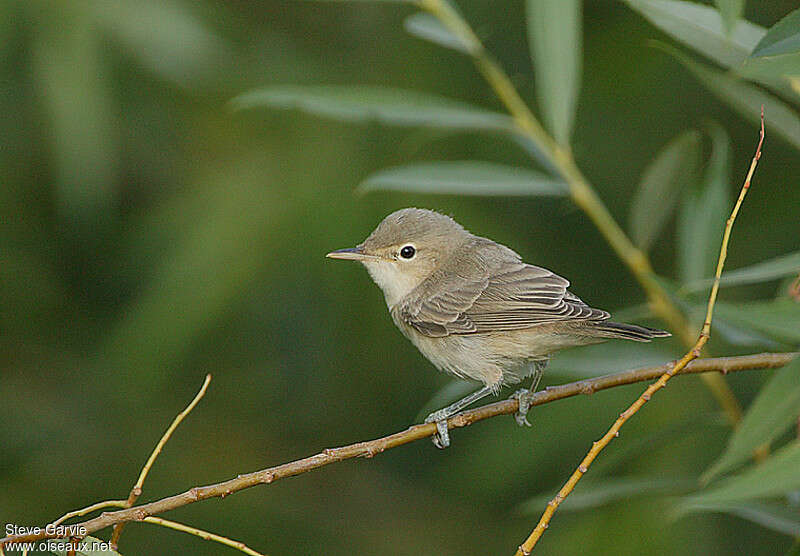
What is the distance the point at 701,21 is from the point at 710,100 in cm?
233

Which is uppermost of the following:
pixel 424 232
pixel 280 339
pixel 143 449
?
pixel 424 232

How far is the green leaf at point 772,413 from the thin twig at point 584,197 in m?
0.68

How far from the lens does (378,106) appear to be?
255cm

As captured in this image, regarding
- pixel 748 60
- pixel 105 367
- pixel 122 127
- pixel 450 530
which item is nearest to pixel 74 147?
pixel 122 127

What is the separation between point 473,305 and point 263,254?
1737 mm

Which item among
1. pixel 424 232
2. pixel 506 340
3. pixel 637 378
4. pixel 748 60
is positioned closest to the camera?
pixel 748 60

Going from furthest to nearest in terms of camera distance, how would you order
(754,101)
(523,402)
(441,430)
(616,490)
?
(616,490) → (754,101) → (523,402) → (441,430)

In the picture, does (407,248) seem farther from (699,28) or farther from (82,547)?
(82,547)

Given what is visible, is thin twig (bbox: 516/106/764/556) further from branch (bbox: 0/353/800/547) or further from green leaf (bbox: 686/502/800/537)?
green leaf (bbox: 686/502/800/537)

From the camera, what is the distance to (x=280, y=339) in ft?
14.6

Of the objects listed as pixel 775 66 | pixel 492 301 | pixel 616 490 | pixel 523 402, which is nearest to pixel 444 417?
pixel 523 402

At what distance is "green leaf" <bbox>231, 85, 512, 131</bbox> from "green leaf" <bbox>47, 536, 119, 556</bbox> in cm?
128

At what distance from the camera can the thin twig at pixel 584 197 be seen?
2451mm

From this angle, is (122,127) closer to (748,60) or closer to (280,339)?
(280,339)
